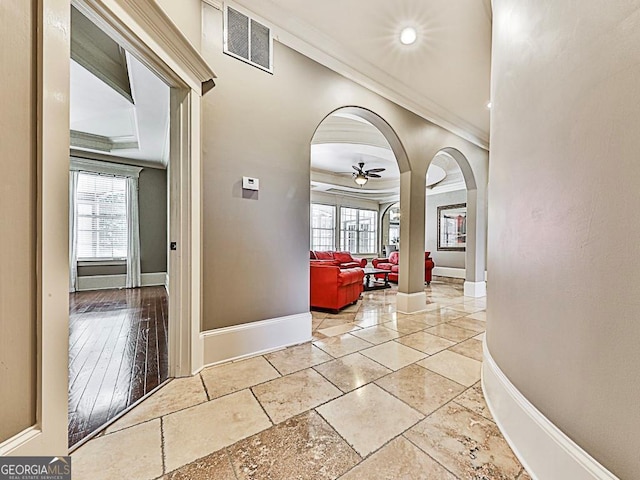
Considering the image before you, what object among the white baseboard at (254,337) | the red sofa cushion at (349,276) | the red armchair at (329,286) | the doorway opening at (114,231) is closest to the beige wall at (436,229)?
the red sofa cushion at (349,276)

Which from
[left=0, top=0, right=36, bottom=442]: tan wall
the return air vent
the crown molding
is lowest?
[left=0, top=0, right=36, bottom=442]: tan wall

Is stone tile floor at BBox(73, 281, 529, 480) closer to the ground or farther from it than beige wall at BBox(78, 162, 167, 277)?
closer to the ground

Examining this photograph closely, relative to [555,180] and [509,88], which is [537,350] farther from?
[509,88]

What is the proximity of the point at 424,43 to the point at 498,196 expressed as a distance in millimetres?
1980

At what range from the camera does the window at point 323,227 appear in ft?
29.9

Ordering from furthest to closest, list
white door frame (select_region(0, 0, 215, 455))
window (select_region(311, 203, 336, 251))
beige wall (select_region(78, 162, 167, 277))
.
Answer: window (select_region(311, 203, 336, 251)), beige wall (select_region(78, 162, 167, 277)), white door frame (select_region(0, 0, 215, 455))

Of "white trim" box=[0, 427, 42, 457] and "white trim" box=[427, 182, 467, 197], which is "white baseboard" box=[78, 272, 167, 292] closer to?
"white trim" box=[0, 427, 42, 457]

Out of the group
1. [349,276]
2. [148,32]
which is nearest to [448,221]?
[349,276]

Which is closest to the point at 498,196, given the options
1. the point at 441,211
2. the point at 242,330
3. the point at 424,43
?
the point at 424,43

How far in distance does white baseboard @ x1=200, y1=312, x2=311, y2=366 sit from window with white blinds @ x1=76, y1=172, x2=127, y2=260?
Result: 5.34 m

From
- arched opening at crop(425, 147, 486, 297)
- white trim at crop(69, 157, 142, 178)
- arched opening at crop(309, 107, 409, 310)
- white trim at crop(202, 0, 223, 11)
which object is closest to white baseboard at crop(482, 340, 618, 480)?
arched opening at crop(309, 107, 409, 310)

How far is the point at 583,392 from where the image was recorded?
35.4 inches

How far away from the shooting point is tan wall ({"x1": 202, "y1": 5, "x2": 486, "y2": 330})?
82.9 inches

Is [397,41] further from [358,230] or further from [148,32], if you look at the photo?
[358,230]
